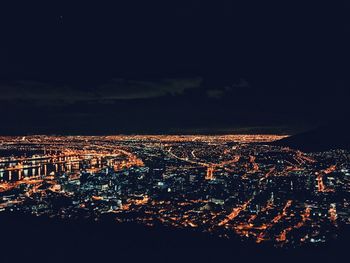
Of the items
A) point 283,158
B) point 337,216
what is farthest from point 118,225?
point 283,158

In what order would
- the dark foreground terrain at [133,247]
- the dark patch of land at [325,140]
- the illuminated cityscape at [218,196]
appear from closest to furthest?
the dark foreground terrain at [133,247]
the illuminated cityscape at [218,196]
the dark patch of land at [325,140]

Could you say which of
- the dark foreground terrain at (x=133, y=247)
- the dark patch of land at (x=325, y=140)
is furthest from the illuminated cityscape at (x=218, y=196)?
the dark patch of land at (x=325, y=140)

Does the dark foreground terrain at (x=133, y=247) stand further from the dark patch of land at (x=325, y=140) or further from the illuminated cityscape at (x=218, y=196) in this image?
the dark patch of land at (x=325, y=140)

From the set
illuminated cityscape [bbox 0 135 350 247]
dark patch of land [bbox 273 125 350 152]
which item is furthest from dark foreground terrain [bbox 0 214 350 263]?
dark patch of land [bbox 273 125 350 152]

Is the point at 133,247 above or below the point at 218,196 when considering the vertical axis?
below

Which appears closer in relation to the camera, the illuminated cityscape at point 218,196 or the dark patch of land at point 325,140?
the illuminated cityscape at point 218,196

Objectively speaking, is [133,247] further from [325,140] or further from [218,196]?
[325,140]

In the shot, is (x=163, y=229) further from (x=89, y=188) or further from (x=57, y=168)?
(x=57, y=168)

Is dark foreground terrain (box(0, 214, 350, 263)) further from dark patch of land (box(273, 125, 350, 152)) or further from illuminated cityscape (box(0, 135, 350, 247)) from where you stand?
dark patch of land (box(273, 125, 350, 152))

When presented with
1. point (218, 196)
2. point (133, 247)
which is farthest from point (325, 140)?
point (133, 247)
